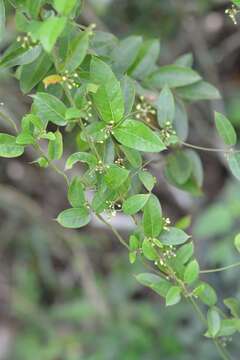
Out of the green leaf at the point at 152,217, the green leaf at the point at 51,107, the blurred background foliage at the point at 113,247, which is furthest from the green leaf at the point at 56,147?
the blurred background foliage at the point at 113,247

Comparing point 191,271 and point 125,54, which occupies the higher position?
point 125,54

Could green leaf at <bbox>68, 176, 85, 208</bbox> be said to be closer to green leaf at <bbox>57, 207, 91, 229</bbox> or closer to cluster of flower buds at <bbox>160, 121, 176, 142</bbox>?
green leaf at <bbox>57, 207, 91, 229</bbox>

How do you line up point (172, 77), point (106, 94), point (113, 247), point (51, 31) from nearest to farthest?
point (51, 31) → point (106, 94) → point (172, 77) → point (113, 247)

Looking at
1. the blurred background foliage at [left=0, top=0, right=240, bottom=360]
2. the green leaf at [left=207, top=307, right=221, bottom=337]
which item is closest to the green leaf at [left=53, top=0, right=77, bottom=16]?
the green leaf at [left=207, top=307, right=221, bottom=337]

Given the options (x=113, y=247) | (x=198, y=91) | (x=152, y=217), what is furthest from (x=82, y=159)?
(x=113, y=247)

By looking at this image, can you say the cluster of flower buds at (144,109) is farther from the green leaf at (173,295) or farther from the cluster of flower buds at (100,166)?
the green leaf at (173,295)

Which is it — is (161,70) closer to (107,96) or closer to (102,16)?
(107,96)

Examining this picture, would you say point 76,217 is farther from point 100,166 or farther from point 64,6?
point 64,6
